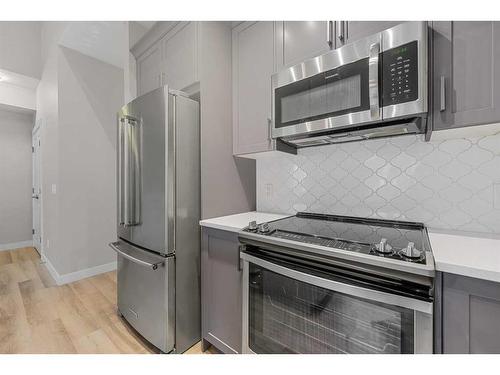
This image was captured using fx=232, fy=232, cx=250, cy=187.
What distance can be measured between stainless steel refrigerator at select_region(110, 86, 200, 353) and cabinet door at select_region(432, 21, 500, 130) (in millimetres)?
1372

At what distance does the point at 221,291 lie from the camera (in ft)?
4.83

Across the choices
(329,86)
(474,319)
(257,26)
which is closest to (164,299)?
(474,319)

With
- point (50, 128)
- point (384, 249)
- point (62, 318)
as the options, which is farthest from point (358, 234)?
point (50, 128)

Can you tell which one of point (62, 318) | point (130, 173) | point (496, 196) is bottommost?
point (62, 318)

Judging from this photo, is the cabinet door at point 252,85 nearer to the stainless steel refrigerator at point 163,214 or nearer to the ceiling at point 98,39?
the stainless steel refrigerator at point 163,214

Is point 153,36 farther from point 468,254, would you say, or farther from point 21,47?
point 21,47

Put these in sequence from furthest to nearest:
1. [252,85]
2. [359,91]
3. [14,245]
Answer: [14,245] → [252,85] → [359,91]

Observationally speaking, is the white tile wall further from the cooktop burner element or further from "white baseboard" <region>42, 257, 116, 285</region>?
"white baseboard" <region>42, 257, 116, 285</region>

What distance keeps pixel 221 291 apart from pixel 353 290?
858 millimetres

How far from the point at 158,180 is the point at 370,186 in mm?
1374

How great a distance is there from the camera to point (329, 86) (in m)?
1.22

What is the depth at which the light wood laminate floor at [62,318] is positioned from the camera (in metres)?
1.66

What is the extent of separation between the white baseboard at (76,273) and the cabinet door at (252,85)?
8.47ft

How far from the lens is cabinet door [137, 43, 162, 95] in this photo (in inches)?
81.3
